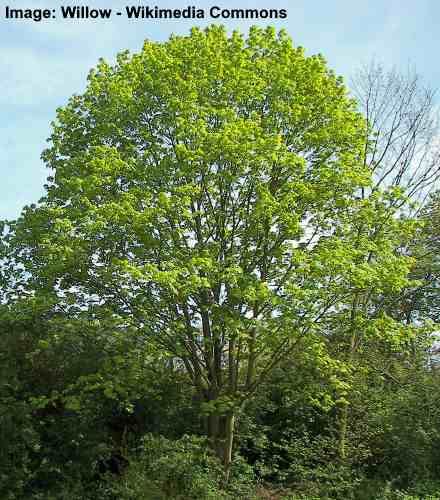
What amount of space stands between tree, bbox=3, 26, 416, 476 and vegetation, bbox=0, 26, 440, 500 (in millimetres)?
55

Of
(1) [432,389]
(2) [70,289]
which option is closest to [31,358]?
(2) [70,289]

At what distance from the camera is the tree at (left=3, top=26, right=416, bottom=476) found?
12086 mm

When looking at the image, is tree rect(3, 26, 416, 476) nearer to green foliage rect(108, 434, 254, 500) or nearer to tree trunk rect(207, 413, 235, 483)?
tree trunk rect(207, 413, 235, 483)

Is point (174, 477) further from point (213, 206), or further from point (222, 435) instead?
point (213, 206)

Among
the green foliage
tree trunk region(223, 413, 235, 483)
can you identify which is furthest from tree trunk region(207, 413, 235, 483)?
the green foliage

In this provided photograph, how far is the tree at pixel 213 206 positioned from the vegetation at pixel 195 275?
0.05 metres

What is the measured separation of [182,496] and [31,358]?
426 centimetres

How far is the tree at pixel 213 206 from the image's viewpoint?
1209cm

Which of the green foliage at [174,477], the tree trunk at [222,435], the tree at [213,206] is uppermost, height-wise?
the tree at [213,206]

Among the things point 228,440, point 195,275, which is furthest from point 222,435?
point 195,275

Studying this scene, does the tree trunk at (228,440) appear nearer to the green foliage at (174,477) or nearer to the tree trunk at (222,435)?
the tree trunk at (222,435)

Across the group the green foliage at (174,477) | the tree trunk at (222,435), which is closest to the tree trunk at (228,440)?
the tree trunk at (222,435)

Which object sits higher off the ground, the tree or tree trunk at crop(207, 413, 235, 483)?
the tree

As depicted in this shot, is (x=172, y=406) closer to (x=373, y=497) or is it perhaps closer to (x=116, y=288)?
(x=116, y=288)
